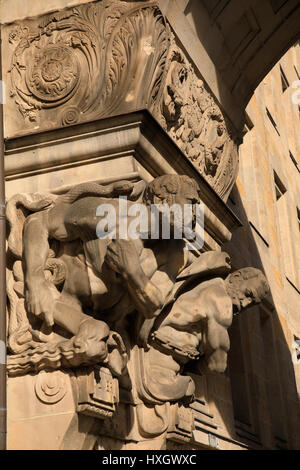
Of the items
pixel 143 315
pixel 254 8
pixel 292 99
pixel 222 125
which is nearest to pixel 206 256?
pixel 143 315

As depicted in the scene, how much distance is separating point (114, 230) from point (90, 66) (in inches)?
56.3

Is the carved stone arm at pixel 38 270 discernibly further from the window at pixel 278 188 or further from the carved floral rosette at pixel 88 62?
the window at pixel 278 188

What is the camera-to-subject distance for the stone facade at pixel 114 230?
7.06 m

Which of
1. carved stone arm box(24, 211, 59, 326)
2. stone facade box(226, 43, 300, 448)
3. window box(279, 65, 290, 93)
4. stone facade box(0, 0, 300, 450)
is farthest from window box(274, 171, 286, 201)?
carved stone arm box(24, 211, 59, 326)

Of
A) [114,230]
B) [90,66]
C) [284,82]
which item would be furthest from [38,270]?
[284,82]

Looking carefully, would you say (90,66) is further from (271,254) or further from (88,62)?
(271,254)

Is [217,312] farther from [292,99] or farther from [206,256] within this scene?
[292,99]

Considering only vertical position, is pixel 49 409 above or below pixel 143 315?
below

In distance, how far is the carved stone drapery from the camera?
7.73m

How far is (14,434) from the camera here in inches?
278

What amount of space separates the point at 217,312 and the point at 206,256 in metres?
0.43

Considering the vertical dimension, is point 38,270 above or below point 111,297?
above

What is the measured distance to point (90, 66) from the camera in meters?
7.85

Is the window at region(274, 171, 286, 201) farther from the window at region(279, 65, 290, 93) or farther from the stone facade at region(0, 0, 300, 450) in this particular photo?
the stone facade at region(0, 0, 300, 450)
